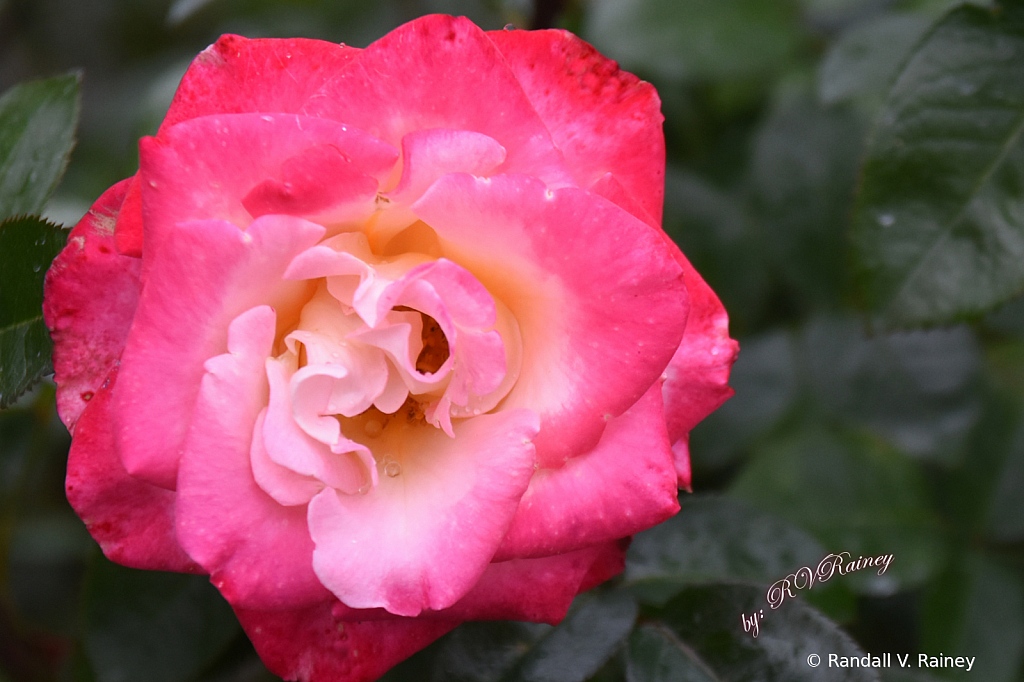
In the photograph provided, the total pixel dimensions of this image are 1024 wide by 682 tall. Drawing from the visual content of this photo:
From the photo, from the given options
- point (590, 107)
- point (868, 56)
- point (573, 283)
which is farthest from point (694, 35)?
point (573, 283)

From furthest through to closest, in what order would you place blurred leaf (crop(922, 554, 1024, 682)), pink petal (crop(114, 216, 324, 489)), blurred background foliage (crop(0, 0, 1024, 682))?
blurred leaf (crop(922, 554, 1024, 682)), blurred background foliage (crop(0, 0, 1024, 682)), pink petal (crop(114, 216, 324, 489))

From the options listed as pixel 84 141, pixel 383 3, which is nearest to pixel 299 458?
pixel 383 3

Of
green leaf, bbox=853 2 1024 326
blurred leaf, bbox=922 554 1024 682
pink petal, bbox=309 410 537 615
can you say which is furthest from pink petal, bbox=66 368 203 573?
blurred leaf, bbox=922 554 1024 682

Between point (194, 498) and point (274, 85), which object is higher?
point (274, 85)

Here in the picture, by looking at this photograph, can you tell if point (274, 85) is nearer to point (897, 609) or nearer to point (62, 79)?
point (62, 79)

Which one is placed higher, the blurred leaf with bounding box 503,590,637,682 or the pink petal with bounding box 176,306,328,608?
the pink petal with bounding box 176,306,328,608

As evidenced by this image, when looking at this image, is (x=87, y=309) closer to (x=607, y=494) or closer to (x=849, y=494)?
(x=607, y=494)

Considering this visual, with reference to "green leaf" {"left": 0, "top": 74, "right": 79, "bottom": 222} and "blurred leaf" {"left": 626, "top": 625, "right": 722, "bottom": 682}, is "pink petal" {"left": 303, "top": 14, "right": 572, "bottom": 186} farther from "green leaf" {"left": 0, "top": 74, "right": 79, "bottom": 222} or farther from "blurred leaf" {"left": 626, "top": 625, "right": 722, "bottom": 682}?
"blurred leaf" {"left": 626, "top": 625, "right": 722, "bottom": 682}
